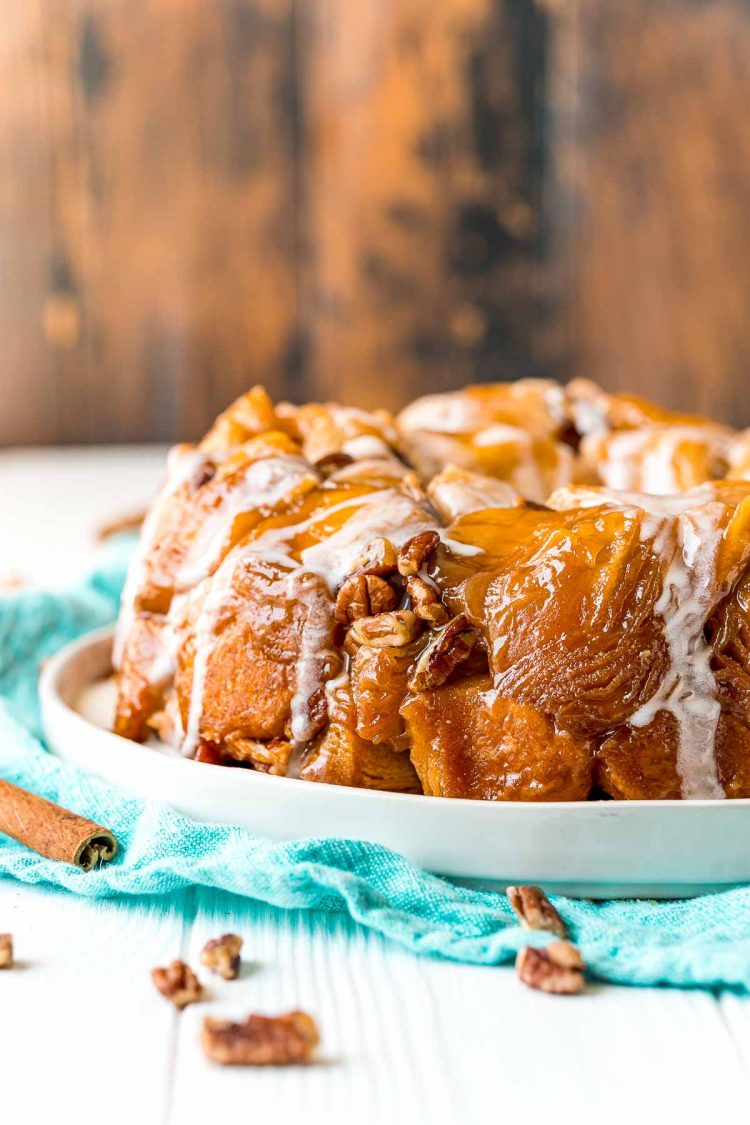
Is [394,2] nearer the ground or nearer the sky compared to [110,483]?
nearer the sky

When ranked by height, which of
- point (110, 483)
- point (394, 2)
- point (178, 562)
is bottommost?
point (110, 483)

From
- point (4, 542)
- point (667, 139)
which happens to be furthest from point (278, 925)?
point (667, 139)

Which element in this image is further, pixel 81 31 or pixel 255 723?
pixel 81 31

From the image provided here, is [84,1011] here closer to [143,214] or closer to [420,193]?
[143,214]

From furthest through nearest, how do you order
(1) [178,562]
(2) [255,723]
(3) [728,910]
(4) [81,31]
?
(4) [81,31] < (1) [178,562] < (2) [255,723] < (3) [728,910]

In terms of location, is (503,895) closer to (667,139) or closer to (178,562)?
(178,562)

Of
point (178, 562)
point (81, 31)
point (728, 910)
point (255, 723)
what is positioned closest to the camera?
point (728, 910)

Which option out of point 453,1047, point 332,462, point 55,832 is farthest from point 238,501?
point 453,1047

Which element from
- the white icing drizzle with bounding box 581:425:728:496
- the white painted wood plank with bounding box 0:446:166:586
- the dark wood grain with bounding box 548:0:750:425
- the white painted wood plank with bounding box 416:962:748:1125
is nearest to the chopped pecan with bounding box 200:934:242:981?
the white painted wood plank with bounding box 416:962:748:1125
